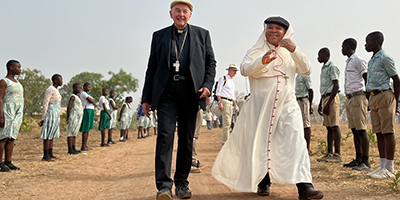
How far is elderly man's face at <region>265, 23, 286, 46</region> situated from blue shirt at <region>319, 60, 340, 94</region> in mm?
3427

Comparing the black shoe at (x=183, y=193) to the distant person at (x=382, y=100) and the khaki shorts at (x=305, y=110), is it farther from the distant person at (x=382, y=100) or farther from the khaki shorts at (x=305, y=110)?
the khaki shorts at (x=305, y=110)

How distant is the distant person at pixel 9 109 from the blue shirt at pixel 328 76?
21.5ft

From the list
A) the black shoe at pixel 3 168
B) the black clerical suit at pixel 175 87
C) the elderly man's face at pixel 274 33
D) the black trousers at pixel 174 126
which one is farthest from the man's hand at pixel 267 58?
the black shoe at pixel 3 168

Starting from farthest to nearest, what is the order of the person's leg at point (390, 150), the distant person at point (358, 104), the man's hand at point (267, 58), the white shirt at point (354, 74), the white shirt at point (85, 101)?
the white shirt at point (85, 101)
the white shirt at point (354, 74)
the distant person at point (358, 104)
the person's leg at point (390, 150)
the man's hand at point (267, 58)

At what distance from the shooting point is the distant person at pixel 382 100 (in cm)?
523

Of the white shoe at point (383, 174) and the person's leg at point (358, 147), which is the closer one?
the white shoe at point (383, 174)

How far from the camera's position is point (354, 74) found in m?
6.54

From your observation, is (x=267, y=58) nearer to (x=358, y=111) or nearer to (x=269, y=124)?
(x=269, y=124)

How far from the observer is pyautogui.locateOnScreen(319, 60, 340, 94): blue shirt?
23.7 feet

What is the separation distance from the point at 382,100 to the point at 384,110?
0.16 m

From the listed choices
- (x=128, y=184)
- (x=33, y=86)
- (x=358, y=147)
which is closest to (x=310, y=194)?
(x=128, y=184)

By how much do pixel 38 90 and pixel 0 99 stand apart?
45.6m

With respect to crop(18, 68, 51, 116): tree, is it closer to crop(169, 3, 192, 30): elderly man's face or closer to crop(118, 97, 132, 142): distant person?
crop(118, 97, 132, 142): distant person

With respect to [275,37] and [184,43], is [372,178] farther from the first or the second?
[184,43]
